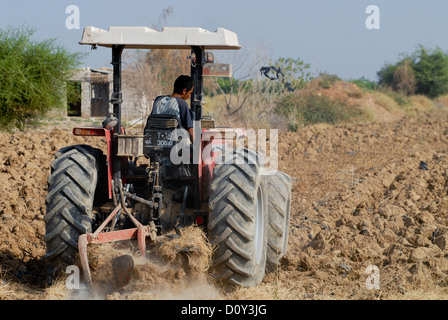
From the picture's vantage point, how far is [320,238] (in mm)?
7848

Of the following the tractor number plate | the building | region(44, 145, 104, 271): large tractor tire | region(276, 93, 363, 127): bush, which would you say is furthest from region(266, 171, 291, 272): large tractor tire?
the building

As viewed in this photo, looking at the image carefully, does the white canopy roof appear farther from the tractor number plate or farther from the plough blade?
the plough blade

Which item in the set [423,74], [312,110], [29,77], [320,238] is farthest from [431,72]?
[320,238]

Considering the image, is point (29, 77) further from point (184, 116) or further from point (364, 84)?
point (364, 84)

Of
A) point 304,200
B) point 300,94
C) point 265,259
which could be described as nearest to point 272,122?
point 300,94

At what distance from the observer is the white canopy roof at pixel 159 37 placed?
538 cm

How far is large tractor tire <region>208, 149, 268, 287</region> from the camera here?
16.5 ft

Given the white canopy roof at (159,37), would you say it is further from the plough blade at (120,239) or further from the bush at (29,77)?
the bush at (29,77)

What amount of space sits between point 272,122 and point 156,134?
1799cm

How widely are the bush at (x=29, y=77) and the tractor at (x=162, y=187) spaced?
52.3 feet

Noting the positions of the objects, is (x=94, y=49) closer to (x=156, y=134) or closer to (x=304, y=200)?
(x=156, y=134)

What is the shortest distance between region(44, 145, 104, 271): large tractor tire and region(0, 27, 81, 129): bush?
16114 millimetres

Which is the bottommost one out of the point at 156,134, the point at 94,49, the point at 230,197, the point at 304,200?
the point at 304,200

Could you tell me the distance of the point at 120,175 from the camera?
5621 mm
